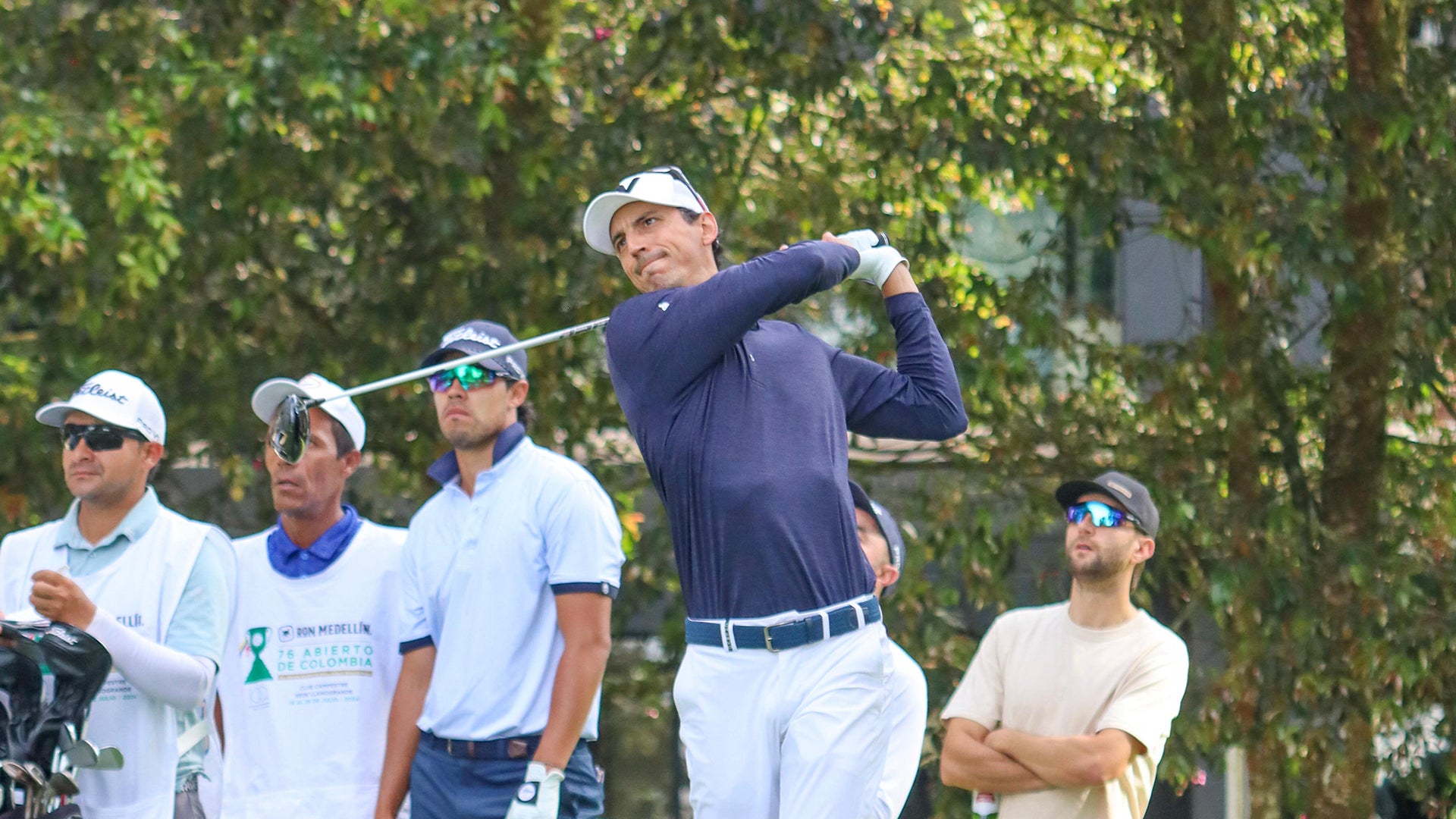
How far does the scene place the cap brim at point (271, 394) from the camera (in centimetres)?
572

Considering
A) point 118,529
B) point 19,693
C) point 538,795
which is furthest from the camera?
point 118,529

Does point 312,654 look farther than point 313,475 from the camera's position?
No

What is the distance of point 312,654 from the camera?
534 centimetres

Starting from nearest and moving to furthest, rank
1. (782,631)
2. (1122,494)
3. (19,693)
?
(782,631) → (19,693) → (1122,494)

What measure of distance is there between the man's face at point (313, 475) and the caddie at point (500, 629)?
1.08ft

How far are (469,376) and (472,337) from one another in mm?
171

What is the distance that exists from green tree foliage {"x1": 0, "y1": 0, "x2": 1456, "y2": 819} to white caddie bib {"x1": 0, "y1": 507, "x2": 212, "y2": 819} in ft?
8.21

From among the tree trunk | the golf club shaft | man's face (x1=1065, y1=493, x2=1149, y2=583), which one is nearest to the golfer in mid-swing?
the golf club shaft

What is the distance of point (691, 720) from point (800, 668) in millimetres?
262

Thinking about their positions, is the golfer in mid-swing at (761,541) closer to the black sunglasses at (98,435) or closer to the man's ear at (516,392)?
the man's ear at (516,392)

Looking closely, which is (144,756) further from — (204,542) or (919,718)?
(919,718)

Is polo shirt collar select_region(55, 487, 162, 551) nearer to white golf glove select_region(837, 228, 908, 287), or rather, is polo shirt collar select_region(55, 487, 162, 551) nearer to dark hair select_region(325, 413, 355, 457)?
dark hair select_region(325, 413, 355, 457)

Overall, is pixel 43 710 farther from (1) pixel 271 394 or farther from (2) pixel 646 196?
(2) pixel 646 196

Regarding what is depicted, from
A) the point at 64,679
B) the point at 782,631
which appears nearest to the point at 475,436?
the point at 64,679
